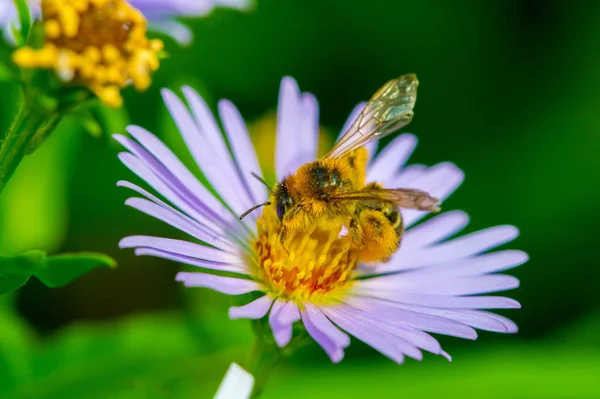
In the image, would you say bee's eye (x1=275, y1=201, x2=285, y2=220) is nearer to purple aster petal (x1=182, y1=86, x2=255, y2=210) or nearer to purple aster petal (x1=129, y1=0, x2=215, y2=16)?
purple aster petal (x1=182, y1=86, x2=255, y2=210)

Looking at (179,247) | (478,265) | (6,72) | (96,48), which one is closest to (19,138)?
(6,72)

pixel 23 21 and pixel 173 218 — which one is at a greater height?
pixel 23 21

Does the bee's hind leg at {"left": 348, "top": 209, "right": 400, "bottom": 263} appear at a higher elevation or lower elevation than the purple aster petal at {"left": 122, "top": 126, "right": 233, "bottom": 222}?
higher

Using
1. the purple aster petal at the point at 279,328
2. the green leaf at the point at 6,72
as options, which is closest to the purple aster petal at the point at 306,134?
the purple aster petal at the point at 279,328

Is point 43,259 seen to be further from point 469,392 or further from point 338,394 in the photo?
point 469,392

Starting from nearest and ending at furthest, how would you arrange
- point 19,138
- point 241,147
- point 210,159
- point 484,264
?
point 19,138 → point 484,264 → point 210,159 → point 241,147

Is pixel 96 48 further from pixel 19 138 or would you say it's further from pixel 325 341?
pixel 325 341

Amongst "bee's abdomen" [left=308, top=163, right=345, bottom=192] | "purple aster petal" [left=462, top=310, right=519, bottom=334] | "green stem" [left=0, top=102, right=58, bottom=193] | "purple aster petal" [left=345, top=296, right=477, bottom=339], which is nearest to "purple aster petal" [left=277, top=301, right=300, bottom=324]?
"purple aster petal" [left=345, top=296, right=477, bottom=339]
